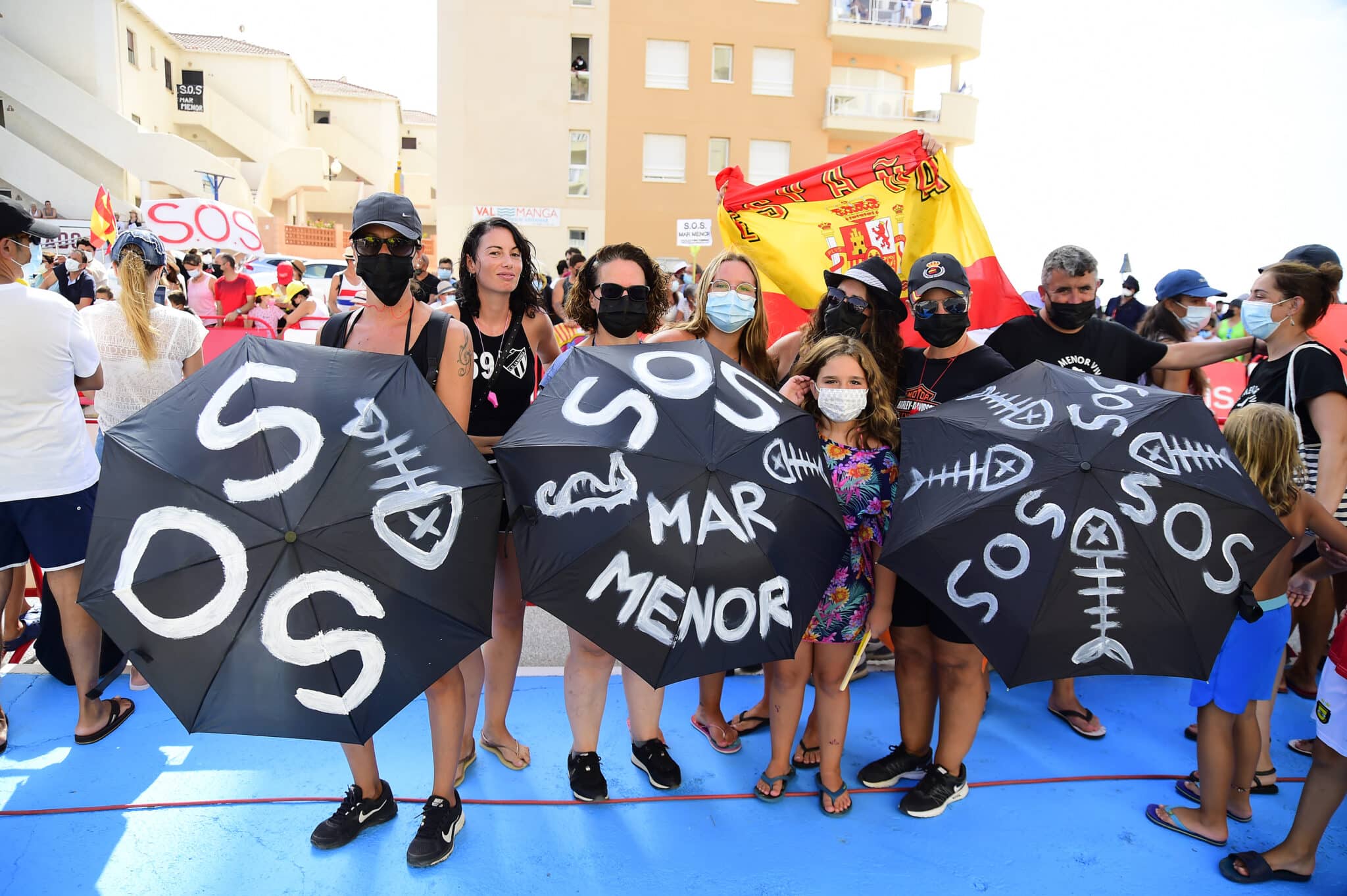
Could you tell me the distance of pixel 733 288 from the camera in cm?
376

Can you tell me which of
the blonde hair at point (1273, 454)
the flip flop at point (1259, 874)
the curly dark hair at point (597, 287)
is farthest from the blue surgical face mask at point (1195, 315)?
the curly dark hair at point (597, 287)

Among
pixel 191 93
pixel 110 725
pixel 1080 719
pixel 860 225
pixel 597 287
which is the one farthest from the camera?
pixel 191 93

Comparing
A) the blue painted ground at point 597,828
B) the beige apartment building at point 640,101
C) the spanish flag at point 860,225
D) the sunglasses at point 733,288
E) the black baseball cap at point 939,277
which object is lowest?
the blue painted ground at point 597,828

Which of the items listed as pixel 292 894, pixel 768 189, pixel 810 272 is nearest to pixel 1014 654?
pixel 292 894

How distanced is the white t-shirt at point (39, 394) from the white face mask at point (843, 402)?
128 inches

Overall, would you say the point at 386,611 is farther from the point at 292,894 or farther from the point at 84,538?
the point at 84,538

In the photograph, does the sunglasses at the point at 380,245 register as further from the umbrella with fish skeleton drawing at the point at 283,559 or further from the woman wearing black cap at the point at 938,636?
the woman wearing black cap at the point at 938,636

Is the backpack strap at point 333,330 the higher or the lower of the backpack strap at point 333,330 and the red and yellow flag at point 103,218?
the lower

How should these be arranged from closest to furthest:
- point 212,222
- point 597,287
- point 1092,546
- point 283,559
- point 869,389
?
point 283,559 < point 1092,546 < point 869,389 < point 597,287 < point 212,222

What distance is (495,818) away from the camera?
331cm

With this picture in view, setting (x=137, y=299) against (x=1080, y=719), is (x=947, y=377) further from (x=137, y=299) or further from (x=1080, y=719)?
(x=137, y=299)

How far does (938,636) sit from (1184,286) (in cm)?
350

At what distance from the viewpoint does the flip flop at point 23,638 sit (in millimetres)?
4641

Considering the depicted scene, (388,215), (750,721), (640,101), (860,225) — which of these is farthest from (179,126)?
(750,721)
